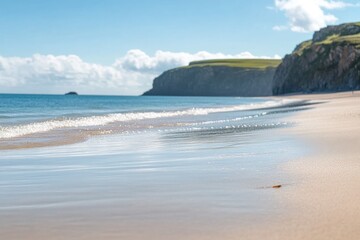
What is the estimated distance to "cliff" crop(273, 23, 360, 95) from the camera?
10400 cm

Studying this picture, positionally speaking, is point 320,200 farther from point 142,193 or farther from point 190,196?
point 142,193

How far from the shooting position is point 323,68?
370 feet

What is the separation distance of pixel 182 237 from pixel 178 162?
19.7 ft

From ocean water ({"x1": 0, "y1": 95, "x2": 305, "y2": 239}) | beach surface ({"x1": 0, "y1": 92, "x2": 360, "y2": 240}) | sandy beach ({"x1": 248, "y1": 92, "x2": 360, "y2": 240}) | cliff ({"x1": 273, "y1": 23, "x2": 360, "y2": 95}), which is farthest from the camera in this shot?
cliff ({"x1": 273, "y1": 23, "x2": 360, "y2": 95})

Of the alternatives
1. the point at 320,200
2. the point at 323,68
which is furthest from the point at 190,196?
the point at 323,68

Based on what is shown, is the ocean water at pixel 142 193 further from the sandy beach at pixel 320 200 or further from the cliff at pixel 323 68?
the cliff at pixel 323 68

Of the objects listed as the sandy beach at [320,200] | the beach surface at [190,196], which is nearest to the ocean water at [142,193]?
the beach surface at [190,196]

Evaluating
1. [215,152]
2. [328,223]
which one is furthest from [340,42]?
[328,223]

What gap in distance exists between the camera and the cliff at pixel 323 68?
341 ft

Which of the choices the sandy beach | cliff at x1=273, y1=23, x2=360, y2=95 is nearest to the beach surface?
the sandy beach

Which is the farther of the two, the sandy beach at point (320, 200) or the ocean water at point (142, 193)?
the ocean water at point (142, 193)

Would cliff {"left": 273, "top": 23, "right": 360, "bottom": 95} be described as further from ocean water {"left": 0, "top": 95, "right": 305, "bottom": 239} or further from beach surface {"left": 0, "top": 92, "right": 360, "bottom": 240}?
beach surface {"left": 0, "top": 92, "right": 360, "bottom": 240}

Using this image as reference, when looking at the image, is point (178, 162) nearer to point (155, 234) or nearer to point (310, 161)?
point (310, 161)

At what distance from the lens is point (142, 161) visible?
11.2 metres
